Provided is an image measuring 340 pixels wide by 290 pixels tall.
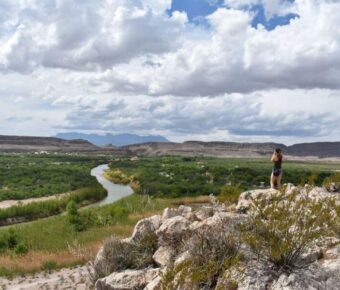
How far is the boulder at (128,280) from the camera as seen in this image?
10.3 m

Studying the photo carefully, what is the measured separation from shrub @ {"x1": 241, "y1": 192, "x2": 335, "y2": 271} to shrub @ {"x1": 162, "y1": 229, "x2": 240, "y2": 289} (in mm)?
433

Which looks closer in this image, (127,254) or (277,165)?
(127,254)

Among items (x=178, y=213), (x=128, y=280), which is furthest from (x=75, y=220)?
(x=128, y=280)

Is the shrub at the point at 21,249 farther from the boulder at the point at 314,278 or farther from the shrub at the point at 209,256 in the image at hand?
the boulder at the point at 314,278

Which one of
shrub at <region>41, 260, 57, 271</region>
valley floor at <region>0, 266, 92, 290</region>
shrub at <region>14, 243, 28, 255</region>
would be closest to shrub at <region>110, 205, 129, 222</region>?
shrub at <region>14, 243, 28, 255</region>

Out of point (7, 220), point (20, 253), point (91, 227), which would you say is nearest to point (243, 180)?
point (7, 220)

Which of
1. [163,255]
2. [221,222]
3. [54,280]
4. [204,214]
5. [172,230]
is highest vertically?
[221,222]

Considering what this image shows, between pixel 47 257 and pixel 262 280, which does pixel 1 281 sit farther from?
pixel 262 280

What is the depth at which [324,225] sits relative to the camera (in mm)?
10367

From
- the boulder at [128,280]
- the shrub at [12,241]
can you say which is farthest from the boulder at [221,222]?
the shrub at [12,241]

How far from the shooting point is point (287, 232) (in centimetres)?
961

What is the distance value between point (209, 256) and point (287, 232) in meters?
1.58

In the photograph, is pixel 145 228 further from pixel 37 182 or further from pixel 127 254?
pixel 37 182

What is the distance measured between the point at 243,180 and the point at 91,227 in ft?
119
